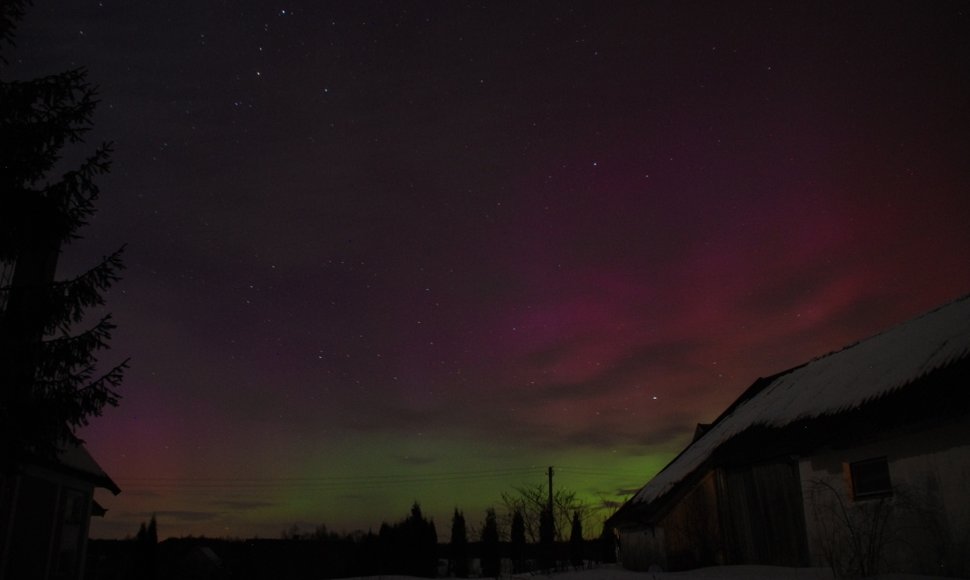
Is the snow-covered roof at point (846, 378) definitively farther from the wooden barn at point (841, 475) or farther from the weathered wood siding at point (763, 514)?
the weathered wood siding at point (763, 514)

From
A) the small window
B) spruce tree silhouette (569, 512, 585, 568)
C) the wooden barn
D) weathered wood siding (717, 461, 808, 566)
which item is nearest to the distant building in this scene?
the wooden barn

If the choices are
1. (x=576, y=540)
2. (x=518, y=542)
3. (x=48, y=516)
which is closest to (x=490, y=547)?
(x=518, y=542)

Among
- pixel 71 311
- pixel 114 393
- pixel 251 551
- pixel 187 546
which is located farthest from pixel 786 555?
pixel 187 546

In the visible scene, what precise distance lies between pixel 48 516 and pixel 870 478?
1886 cm

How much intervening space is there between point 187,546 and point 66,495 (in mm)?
42906

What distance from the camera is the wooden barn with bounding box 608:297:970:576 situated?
10578 millimetres

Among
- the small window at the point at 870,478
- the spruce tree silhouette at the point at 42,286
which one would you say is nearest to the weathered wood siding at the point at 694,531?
the small window at the point at 870,478

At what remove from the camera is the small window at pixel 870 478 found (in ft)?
38.9

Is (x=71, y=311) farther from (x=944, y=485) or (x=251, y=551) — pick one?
(x=251, y=551)

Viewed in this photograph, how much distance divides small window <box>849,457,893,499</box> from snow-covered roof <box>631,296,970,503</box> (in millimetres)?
1100

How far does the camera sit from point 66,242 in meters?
10.7

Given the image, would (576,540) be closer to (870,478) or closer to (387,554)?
(387,554)

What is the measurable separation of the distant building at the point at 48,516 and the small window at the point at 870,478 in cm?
1563

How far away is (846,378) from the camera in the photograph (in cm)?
1443
